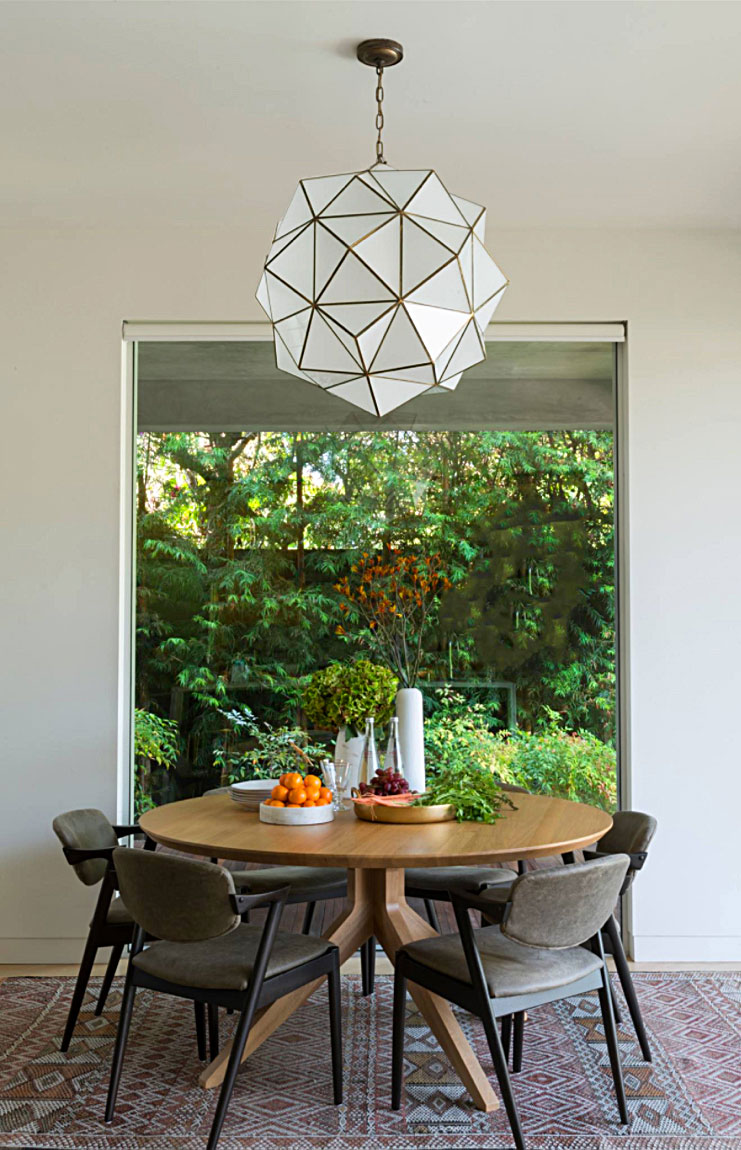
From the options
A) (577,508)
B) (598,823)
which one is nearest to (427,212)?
(598,823)

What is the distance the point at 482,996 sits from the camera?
8.98ft

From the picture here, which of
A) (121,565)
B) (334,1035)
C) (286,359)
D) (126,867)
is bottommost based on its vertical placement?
(334,1035)

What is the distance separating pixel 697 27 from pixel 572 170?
1006mm

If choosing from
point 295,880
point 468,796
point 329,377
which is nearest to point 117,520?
point 295,880

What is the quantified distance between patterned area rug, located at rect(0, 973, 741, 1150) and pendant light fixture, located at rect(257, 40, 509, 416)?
2.06 metres

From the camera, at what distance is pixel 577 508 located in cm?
480

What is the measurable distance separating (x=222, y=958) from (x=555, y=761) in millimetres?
2241

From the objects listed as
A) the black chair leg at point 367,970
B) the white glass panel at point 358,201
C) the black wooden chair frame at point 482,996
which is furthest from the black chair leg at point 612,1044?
the white glass panel at point 358,201

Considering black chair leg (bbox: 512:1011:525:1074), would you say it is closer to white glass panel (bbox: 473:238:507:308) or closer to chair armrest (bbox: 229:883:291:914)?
chair armrest (bbox: 229:883:291:914)

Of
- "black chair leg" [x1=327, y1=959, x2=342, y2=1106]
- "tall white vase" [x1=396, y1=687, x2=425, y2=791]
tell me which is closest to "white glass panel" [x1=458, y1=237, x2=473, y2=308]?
"tall white vase" [x1=396, y1=687, x2=425, y2=791]

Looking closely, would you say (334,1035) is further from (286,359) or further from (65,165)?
(65,165)

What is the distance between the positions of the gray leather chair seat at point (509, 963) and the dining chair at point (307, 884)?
0.66 metres

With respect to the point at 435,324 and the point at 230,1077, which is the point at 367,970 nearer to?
the point at 230,1077

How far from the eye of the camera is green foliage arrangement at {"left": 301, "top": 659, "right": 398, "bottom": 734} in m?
3.53
